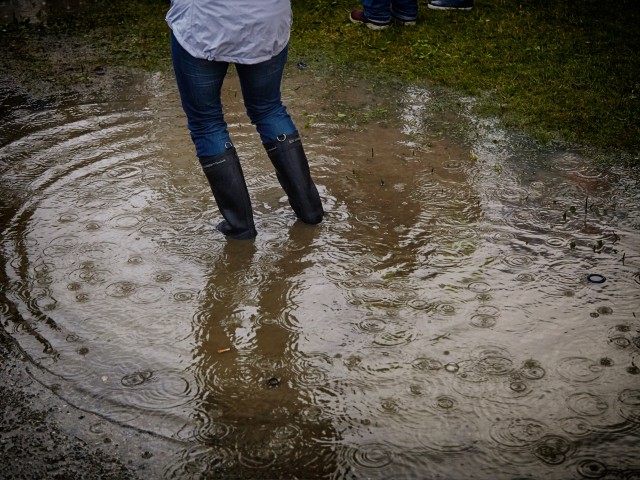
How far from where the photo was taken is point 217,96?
3920mm

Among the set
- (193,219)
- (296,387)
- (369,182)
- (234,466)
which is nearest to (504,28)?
(369,182)

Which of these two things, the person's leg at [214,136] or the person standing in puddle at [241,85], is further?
the person's leg at [214,136]

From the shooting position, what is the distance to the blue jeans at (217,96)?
3752 millimetres

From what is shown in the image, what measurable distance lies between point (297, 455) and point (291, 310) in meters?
0.97

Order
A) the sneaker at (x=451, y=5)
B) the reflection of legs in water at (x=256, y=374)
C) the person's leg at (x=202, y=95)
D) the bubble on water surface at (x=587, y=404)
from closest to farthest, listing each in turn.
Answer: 1. the reflection of legs in water at (x=256, y=374)
2. the bubble on water surface at (x=587, y=404)
3. the person's leg at (x=202, y=95)
4. the sneaker at (x=451, y=5)

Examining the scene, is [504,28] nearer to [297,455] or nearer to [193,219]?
[193,219]

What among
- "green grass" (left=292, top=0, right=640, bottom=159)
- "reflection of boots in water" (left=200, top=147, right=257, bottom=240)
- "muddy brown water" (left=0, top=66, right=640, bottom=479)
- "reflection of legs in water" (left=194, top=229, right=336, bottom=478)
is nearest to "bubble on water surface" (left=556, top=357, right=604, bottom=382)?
"muddy brown water" (left=0, top=66, right=640, bottom=479)

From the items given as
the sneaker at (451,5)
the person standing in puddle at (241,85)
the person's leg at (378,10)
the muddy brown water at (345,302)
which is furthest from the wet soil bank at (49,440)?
the sneaker at (451,5)

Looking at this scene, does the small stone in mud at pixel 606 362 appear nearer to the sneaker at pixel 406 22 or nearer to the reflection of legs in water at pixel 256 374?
the reflection of legs in water at pixel 256 374

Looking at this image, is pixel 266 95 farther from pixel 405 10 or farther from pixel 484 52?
pixel 405 10

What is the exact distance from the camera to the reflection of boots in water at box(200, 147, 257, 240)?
402cm

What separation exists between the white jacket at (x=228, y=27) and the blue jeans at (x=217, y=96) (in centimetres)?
10

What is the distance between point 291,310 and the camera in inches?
144

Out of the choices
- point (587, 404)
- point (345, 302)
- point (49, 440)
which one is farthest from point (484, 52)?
point (49, 440)
